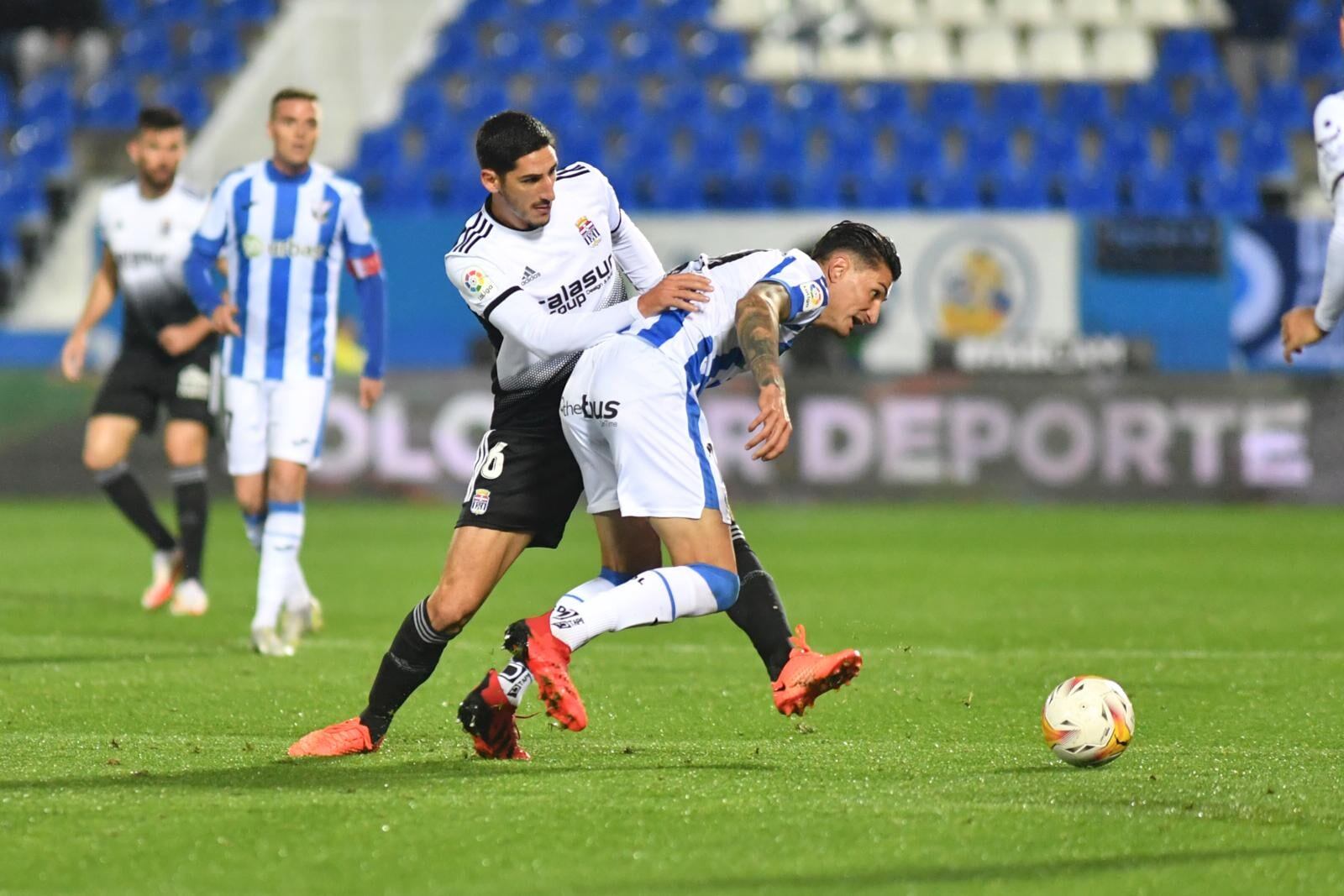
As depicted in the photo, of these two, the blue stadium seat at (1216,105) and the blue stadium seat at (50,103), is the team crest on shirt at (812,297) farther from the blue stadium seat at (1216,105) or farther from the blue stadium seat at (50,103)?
the blue stadium seat at (50,103)

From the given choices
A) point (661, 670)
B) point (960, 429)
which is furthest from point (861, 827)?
point (960, 429)

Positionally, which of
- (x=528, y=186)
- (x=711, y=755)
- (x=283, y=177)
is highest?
(x=283, y=177)

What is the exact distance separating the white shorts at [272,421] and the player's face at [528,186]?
2.75m

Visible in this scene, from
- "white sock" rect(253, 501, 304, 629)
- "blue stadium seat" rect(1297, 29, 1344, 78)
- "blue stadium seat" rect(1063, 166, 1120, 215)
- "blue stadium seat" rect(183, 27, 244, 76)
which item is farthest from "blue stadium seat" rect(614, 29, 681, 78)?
"white sock" rect(253, 501, 304, 629)

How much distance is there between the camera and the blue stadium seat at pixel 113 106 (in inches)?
806

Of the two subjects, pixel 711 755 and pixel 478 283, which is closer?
pixel 478 283

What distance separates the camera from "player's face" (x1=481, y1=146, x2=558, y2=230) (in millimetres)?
5227

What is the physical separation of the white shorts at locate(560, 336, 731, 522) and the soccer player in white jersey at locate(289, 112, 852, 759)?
129mm

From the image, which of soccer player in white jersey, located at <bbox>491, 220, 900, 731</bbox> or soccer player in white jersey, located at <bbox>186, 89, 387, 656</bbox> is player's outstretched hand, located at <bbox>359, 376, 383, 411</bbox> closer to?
soccer player in white jersey, located at <bbox>186, 89, 387, 656</bbox>

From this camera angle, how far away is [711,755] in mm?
5371

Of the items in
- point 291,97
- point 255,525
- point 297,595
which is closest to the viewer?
point 291,97

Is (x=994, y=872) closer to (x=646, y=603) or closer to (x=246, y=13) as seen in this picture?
(x=646, y=603)

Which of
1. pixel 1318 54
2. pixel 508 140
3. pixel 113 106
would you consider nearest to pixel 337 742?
pixel 508 140

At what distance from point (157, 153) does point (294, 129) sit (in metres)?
1.87
